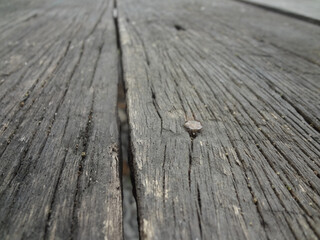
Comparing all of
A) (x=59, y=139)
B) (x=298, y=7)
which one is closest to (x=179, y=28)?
(x=298, y=7)

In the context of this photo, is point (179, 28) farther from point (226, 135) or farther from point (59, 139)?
point (59, 139)

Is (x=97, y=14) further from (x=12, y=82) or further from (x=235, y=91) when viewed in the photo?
(x=235, y=91)

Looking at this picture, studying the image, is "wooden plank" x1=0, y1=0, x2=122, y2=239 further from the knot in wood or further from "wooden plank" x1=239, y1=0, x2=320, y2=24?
"wooden plank" x1=239, y1=0, x2=320, y2=24

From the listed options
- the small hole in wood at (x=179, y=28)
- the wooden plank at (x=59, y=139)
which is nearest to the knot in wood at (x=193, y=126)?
the wooden plank at (x=59, y=139)

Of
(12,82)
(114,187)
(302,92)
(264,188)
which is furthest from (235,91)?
(12,82)

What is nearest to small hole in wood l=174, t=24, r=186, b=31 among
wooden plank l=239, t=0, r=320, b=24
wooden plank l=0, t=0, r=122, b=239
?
wooden plank l=0, t=0, r=122, b=239
